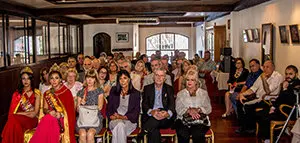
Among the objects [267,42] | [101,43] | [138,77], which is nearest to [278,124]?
[138,77]

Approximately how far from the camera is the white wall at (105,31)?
754 inches

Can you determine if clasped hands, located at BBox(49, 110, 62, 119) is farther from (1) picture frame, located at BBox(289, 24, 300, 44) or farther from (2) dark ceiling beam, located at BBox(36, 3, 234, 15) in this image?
(2) dark ceiling beam, located at BBox(36, 3, 234, 15)

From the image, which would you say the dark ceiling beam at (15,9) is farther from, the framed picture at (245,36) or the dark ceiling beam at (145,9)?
the framed picture at (245,36)

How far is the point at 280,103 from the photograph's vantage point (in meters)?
5.69

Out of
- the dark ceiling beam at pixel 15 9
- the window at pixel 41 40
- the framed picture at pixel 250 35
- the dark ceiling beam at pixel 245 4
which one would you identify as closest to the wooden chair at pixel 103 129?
the dark ceiling beam at pixel 245 4

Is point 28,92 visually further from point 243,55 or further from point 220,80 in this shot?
point 243,55

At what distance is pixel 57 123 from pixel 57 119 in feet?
0.17

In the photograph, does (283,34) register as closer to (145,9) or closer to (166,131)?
(166,131)

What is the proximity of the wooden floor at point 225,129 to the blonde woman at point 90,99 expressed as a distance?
6.94ft

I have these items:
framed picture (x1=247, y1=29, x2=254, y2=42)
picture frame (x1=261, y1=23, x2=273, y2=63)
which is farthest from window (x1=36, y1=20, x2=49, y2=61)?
picture frame (x1=261, y1=23, x2=273, y2=63)

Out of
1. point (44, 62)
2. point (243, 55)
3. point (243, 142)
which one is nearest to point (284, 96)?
point (243, 142)

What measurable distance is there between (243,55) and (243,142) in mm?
4542

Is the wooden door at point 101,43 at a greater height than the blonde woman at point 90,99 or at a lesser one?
greater

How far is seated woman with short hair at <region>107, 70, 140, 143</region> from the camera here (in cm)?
522
